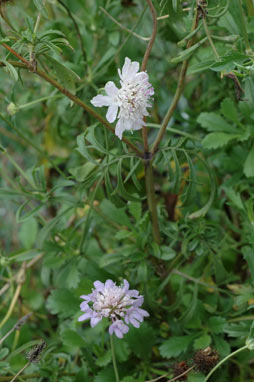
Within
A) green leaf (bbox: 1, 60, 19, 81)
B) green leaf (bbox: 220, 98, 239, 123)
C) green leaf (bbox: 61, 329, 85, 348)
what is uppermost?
green leaf (bbox: 1, 60, 19, 81)

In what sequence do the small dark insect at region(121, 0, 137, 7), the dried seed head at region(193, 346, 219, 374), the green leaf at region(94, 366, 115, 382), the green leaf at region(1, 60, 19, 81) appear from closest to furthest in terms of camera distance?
1. the green leaf at region(1, 60, 19, 81)
2. the dried seed head at region(193, 346, 219, 374)
3. the green leaf at region(94, 366, 115, 382)
4. the small dark insect at region(121, 0, 137, 7)

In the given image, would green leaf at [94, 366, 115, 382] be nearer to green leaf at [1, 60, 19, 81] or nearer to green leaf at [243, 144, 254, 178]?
green leaf at [243, 144, 254, 178]

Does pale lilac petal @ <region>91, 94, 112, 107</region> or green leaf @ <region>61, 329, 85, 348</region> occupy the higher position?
pale lilac petal @ <region>91, 94, 112, 107</region>

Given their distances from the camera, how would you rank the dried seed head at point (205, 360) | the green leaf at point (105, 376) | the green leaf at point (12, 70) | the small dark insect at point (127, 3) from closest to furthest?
1. the green leaf at point (12, 70)
2. the dried seed head at point (205, 360)
3. the green leaf at point (105, 376)
4. the small dark insect at point (127, 3)

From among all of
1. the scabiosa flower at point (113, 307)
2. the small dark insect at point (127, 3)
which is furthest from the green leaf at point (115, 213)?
the small dark insect at point (127, 3)

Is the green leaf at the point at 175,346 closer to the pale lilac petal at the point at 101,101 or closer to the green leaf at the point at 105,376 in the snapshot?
the green leaf at the point at 105,376

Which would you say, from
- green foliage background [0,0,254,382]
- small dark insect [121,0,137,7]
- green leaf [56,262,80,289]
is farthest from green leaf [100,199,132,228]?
small dark insect [121,0,137,7]
